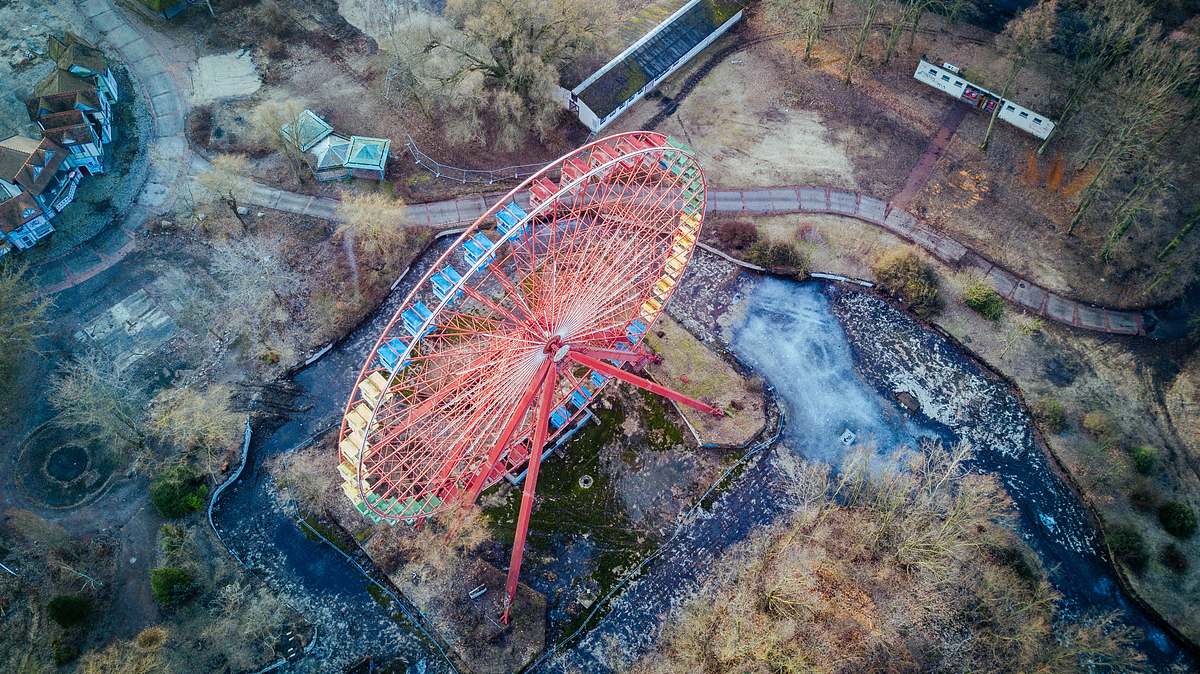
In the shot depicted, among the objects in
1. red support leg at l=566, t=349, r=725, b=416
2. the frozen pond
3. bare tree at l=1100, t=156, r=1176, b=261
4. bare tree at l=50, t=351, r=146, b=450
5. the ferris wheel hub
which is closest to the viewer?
the ferris wheel hub

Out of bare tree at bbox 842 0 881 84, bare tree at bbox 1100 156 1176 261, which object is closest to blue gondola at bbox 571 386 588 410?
bare tree at bbox 842 0 881 84

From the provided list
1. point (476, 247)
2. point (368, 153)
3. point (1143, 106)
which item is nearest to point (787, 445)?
point (476, 247)

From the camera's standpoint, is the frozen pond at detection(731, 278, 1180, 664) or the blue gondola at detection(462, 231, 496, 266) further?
the frozen pond at detection(731, 278, 1180, 664)

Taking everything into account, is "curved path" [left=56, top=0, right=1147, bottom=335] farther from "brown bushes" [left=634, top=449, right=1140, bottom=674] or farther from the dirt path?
"brown bushes" [left=634, top=449, right=1140, bottom=674]

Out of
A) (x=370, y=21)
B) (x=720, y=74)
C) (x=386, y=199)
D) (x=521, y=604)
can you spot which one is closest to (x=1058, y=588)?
(x=521, y=604)

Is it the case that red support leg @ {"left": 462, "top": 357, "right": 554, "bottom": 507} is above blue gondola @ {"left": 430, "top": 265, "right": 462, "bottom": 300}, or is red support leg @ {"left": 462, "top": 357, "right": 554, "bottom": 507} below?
below

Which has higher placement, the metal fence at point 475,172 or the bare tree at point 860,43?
the bare tree at point 860,43

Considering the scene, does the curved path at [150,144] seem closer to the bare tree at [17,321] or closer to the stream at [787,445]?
the bare tree at [17,321]

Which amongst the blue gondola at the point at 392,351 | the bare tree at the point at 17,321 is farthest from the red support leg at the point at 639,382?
the bare tree at the point at 17,321
